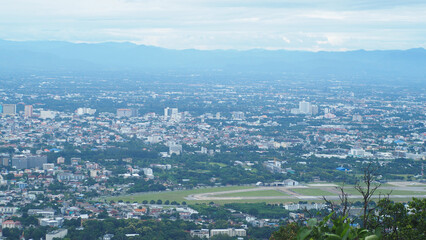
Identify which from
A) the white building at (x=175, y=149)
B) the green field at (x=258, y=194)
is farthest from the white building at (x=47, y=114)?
the green field at (x=258, y=194)

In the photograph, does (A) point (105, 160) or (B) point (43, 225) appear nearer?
(B) point (43, 225)

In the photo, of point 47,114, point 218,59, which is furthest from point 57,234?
point 218,59

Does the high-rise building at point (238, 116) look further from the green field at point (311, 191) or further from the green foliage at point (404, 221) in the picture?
the green foliage at point (404, 221)

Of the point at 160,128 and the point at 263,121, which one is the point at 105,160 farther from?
the point at 263,121

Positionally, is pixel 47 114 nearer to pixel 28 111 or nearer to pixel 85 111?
pixel 28 111

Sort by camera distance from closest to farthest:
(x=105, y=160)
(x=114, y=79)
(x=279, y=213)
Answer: (x=279, y=213)
(x=105, y=160)
(x=114, y=79)

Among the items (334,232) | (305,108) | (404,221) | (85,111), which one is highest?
(334,232)

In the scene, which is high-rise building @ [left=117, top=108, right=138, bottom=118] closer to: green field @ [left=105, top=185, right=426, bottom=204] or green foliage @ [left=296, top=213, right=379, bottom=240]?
green field @ [left=105, top=185, right=426, bottom=204]

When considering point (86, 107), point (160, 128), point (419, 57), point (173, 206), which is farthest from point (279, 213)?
point (419, 57)

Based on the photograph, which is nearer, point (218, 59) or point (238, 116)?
point (238, 116)

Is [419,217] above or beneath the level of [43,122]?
above
